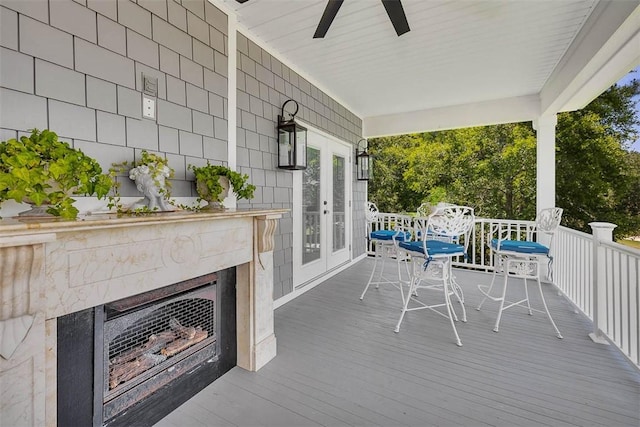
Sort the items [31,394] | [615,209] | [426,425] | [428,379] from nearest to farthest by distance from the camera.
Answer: [31,394]
[426,425]
[428,379]
[615,209]

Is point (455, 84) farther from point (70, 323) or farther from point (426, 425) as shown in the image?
point (70, 323)

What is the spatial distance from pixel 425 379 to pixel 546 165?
12.3ft

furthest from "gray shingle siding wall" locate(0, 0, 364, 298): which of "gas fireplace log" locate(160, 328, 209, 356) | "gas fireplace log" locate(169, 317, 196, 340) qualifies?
"gas fireplace log" locate(160, 328, 209, 356)

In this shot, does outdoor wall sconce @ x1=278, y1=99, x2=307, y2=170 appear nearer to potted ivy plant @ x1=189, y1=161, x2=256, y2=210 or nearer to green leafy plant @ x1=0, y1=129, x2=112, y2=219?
potted ivy plant @ x1=189, y1=161, x2=256, y2=210

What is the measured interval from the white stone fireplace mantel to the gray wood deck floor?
2.50 ft

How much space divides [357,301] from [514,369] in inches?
63.9

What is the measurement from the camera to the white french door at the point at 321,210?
3635mm

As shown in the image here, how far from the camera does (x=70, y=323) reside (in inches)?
48.2

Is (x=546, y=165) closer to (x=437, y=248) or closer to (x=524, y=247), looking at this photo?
(x=524, y=247)

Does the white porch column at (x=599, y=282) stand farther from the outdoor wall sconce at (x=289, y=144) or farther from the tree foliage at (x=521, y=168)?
the tree foliage at (x=521, y=168)

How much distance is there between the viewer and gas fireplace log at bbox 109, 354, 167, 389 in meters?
1.43

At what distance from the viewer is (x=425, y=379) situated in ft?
6.32

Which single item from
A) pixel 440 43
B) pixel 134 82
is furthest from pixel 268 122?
pixel 440 43

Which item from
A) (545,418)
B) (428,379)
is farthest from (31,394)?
(545,418)
